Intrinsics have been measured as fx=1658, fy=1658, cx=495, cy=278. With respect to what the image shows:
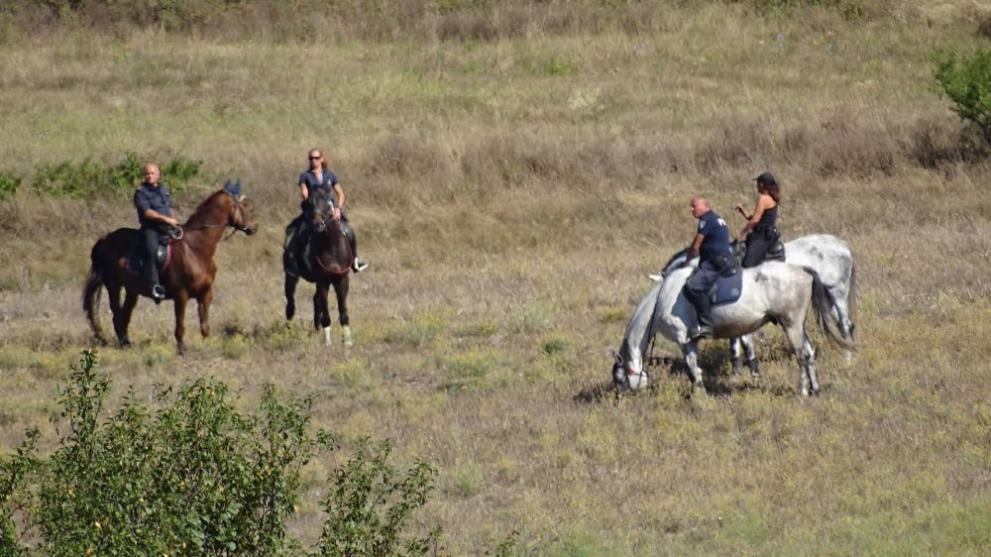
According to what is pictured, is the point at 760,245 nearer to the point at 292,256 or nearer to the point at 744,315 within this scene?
the point at 744,315

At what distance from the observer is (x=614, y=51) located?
40219mm

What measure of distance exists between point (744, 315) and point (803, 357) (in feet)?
2.77

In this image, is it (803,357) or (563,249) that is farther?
(563,249)

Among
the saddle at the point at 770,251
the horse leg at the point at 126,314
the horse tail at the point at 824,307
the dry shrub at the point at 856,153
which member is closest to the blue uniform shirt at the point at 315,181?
the horse leg at the point at 126,314

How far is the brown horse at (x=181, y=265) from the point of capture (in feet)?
73.7

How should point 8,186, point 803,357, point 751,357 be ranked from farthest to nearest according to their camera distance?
point 8,186 → point 751,357 → point 803,357

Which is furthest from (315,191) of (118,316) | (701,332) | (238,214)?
(701,332)

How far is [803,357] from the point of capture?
18.2 metres

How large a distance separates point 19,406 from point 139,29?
2412 cm

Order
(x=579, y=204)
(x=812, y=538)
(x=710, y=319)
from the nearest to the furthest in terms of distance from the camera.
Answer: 1. (x=812, y=538)
2. (x=710, y=319)
3. (x=579, y=204)

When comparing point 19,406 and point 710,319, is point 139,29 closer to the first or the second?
point 19,406

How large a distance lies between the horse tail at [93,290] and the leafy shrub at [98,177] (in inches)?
324

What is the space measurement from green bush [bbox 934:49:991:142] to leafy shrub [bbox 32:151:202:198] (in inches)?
573

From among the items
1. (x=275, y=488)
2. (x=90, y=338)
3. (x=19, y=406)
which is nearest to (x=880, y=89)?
(x=90, y=338)
